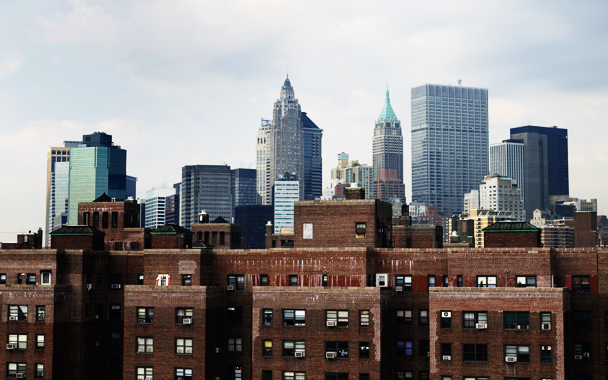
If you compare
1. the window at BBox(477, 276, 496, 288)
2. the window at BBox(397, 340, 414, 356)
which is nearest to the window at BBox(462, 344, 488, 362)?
the window at BBox(477, 276, 496, 288)

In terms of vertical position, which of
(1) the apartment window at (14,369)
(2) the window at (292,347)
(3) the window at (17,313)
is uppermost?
(3) the window at (17,313)

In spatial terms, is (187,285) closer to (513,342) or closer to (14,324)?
(14,324)

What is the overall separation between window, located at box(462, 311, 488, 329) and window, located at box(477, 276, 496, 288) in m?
3.37

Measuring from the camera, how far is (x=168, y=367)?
76188 millimetres

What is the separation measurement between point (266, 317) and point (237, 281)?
7.25m

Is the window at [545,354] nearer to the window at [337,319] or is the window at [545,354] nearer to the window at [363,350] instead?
the window at [363,350]

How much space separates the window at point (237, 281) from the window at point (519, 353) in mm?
26213

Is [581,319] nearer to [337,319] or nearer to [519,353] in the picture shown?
[519,353]

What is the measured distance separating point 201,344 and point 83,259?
1657cm

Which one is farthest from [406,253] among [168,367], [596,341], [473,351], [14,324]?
[14,324]

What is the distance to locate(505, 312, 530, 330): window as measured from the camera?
68.4 m

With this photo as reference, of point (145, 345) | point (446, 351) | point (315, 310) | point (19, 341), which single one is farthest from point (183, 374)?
point (446, 351)

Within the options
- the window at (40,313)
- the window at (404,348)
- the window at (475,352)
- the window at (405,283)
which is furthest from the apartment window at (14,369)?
the window at (475,352)

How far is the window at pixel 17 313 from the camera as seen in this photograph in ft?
265
